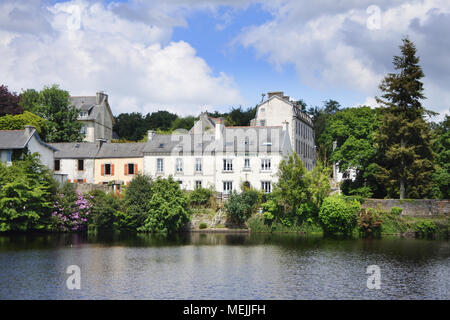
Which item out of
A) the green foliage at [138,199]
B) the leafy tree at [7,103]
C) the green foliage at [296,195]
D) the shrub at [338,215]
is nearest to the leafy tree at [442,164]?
the shrub at [338,215]

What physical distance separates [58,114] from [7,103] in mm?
6518

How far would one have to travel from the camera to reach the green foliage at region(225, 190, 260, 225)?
2007 inches

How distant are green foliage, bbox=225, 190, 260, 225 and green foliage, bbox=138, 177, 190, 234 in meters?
4.27

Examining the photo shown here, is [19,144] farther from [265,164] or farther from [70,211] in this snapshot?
[265,164]

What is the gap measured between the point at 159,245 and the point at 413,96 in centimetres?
2881

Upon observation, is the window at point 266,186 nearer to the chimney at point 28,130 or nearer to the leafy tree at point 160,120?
the chimney at point 28,130

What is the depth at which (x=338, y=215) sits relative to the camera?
158 ft

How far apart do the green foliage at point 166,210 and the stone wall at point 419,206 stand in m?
18.7

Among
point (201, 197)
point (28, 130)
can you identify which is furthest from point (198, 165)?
point (28, 130)

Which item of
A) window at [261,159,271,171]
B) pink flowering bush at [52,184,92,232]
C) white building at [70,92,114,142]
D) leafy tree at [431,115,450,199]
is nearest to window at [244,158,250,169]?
window at [261,159,271,171]

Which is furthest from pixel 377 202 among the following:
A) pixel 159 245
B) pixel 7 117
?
pixel 7 117

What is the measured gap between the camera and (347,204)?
49656 millimetres
